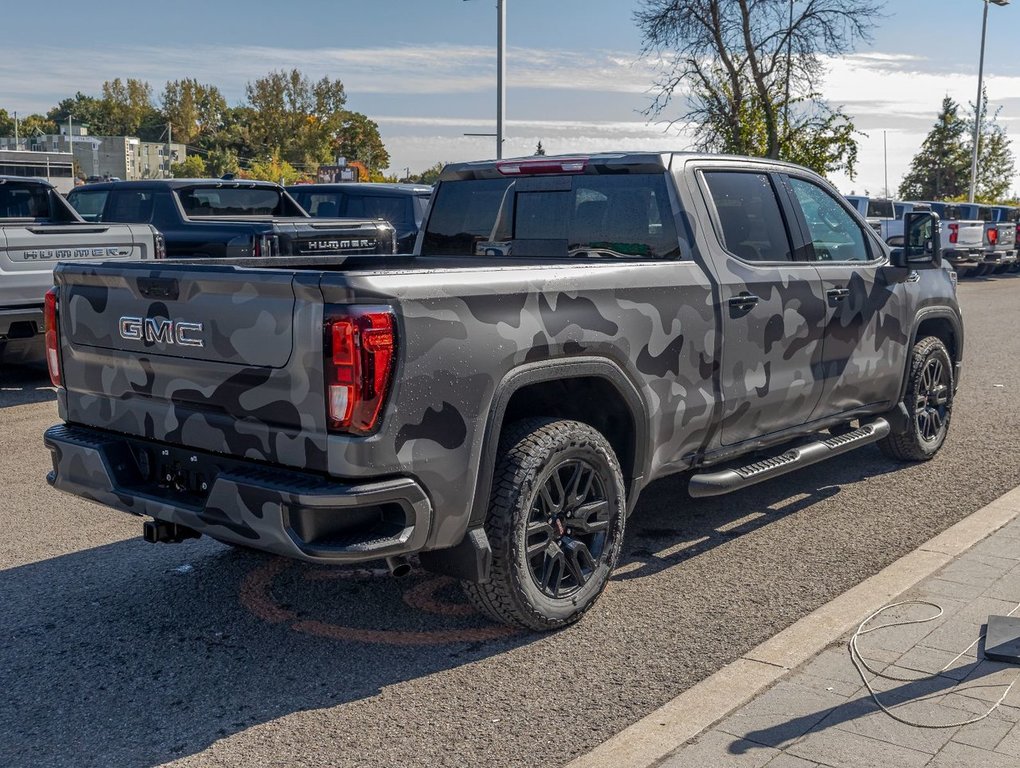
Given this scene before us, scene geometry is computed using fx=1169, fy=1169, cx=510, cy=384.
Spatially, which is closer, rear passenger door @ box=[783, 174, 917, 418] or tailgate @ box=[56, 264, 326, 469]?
tailgate @ box=[56, 264, 326, 469]

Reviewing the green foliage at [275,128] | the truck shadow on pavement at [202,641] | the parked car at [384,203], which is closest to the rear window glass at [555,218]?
the truck shadow on pavement at [202,641]

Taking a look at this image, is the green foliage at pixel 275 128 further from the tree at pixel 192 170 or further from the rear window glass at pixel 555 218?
the rear window glass at pixel 555 218

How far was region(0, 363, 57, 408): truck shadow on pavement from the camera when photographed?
970cm

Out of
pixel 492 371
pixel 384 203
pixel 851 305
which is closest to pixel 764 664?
pixel 492 371

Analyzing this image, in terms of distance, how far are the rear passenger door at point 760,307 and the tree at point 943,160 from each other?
69.5 metres

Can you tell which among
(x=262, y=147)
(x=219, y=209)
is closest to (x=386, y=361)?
(x=219, y=209)

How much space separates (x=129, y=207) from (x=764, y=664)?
10.8m

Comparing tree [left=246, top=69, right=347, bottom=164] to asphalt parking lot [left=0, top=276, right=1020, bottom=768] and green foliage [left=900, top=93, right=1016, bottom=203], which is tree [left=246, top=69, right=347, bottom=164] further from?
asphalt parking lot [left=0, top=276, right=1020, bottom=768]

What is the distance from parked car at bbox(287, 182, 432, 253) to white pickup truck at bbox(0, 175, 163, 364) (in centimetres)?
453

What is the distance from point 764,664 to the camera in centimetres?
423

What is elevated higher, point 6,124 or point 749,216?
point 6,124

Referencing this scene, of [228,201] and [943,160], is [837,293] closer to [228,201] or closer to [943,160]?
[228,201]

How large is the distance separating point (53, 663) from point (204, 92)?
142 metres

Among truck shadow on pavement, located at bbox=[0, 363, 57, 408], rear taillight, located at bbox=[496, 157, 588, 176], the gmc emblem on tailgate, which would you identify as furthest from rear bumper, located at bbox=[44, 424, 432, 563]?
truck shadow on pavement, located at bbox=[0, 363, 57, 408]
